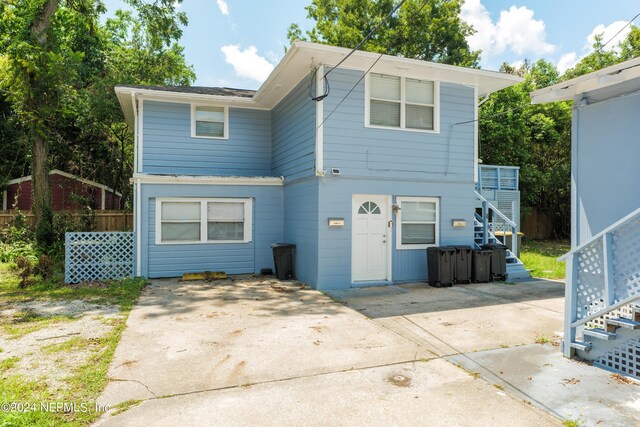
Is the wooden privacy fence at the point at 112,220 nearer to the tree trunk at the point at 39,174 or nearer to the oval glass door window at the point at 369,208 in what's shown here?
the tree trunk at the point at 39,174

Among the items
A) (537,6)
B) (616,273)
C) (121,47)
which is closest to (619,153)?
(616,273)

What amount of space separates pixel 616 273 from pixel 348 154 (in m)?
5.29

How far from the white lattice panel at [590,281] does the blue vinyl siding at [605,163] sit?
1.88 ft

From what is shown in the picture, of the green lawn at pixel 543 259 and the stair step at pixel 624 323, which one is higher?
the stair step at pixel 624 323

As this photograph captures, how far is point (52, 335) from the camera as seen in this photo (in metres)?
5.20

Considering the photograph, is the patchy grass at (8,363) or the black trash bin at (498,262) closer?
the patchy grass at (8,363)

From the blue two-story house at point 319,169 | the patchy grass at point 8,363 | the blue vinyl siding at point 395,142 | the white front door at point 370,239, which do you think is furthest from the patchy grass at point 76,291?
the blue vinyl siding at point 395,142

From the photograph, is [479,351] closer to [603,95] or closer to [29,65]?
[603,95]

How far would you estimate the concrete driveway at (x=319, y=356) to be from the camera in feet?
10.7

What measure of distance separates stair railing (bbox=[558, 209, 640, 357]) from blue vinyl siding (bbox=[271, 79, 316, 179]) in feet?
16.9

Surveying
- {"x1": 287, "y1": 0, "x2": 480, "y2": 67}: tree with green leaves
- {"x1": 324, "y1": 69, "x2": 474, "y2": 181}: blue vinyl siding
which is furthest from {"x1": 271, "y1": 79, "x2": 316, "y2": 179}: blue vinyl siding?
{"x1": 287, "y1": 0, "x2": 480, "y2": 67}: tree with green leaves

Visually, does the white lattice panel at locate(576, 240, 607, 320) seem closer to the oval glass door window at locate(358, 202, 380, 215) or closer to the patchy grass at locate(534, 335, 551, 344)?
the patchy grass at locate(534, 335, 551, 344)

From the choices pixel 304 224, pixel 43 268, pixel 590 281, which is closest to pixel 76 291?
pixel 43 268

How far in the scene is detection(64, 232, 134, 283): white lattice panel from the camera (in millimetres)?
8688
